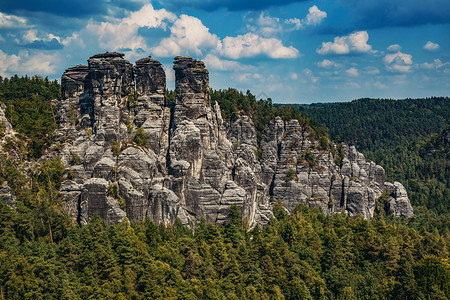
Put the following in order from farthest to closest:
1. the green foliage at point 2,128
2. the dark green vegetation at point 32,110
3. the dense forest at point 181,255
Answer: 1. the dark green vegetation at point 32,110
2. the green foliage at point 2,128
3. the dense forest at point 181,255

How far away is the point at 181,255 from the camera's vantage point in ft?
235

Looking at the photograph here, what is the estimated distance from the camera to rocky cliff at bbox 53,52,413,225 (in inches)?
3378

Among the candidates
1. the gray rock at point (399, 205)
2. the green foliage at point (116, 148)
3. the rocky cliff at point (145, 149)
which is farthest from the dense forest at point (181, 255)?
the gray rock at point (399, 205)

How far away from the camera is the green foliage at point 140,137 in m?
93.0

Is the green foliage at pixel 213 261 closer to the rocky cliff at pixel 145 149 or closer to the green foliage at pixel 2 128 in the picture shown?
the rocky cliff at pixel 145 149

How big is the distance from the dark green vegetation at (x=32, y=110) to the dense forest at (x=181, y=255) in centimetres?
26

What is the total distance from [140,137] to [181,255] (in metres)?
30.9

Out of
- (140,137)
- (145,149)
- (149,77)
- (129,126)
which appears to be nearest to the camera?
(145,149)

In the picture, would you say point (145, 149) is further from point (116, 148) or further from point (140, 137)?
point (116, 148)

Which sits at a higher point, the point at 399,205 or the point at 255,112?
the point at 255,112

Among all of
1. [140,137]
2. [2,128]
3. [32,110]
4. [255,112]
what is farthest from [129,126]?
[255,112]

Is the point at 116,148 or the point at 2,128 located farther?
the point at 116,148

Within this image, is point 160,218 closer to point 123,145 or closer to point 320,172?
point 123,145

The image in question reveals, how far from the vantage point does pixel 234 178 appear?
102 m
